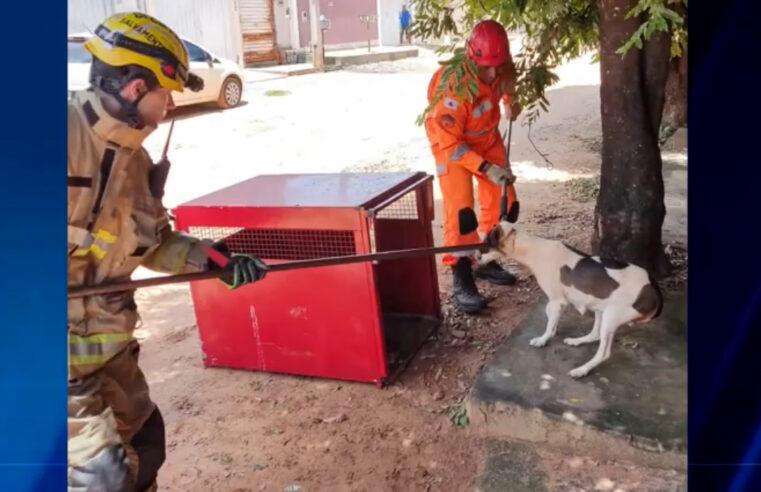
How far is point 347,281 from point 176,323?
5.45ft

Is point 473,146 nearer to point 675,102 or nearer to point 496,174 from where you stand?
point 496,174

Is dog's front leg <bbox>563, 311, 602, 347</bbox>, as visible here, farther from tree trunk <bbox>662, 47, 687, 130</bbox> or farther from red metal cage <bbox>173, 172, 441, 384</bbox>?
tree trunk <bbox>662, 47, 687, 130</bbox>

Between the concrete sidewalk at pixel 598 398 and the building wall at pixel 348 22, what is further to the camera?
the building wall at pixel 348 22

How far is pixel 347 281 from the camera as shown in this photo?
11.0ft

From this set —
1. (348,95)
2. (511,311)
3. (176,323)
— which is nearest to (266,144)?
(348,95)

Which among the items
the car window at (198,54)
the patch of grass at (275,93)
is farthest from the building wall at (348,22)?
the car window at (198,54)

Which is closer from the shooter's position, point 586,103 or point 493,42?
point 493,42

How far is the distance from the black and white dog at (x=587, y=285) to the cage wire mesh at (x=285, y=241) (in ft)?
2.40

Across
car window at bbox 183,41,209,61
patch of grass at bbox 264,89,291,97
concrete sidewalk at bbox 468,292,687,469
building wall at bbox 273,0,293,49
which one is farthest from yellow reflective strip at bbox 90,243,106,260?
patch of grass at bbox 264,89,291,97

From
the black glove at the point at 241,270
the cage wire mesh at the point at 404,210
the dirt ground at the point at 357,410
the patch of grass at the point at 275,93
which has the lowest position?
the dirt ground at the point at 357,410

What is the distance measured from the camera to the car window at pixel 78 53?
167 centimetres

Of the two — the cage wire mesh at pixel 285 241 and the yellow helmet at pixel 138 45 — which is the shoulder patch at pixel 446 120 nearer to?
the cage wire mesh at pixel 285 241

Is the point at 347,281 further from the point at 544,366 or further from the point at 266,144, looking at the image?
the point at 266,144

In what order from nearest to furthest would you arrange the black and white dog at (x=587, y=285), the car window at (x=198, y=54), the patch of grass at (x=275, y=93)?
the black and white dog at (x=587, y=285) → the car window at (x=198, y=54) → the patch of grass at (x=275, y=93)
